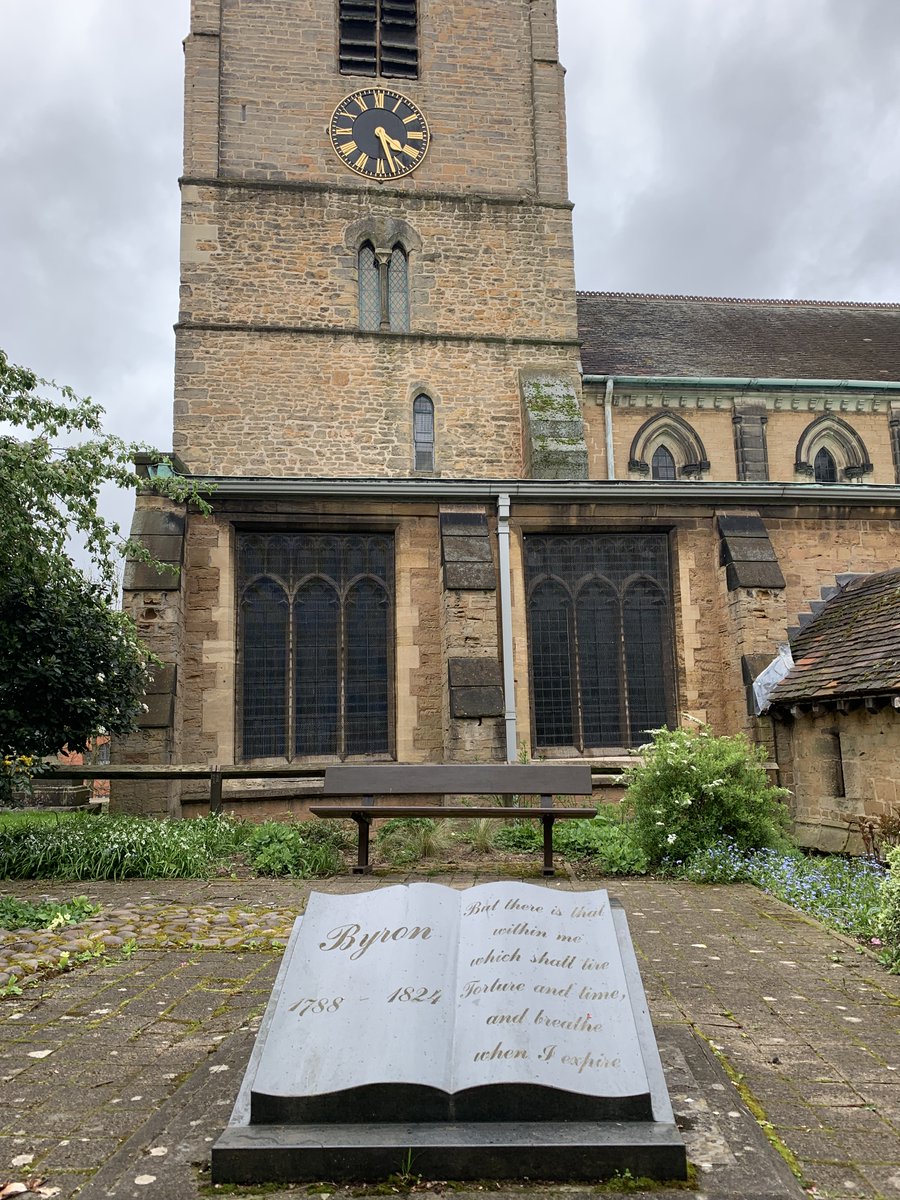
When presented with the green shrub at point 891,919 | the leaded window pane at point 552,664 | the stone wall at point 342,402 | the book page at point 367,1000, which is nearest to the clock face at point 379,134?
the stone wall at point 342,402

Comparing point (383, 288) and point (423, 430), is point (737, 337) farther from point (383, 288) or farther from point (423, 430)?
point (383, 288)

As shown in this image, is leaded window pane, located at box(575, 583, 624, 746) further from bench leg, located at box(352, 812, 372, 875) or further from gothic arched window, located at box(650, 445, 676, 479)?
gothic arched window, located at box(650, 445, 676, 479)

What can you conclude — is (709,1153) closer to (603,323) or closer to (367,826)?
(367,826)

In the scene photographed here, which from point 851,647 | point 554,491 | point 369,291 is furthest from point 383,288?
point 851,647

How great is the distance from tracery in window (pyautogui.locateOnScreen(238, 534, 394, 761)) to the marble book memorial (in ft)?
28.3

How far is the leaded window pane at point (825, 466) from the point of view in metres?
22.3

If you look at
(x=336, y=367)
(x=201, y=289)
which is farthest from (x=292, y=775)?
(x=201, y=289)

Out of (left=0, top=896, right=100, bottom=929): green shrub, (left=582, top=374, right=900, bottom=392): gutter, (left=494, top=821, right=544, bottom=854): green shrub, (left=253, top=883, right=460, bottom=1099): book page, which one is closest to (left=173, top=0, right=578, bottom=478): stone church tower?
(left=582, top=374, right=900, bottom=392): gutter

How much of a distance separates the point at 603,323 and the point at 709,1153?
2317 cm

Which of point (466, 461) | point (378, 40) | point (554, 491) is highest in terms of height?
point (378, 40)

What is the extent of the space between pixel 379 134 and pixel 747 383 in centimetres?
1008

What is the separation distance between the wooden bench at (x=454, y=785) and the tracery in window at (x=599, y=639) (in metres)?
3.81

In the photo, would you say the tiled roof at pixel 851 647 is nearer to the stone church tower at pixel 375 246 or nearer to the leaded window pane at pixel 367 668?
the leaded window pane at pixel 367 668

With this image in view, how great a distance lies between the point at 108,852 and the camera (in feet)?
28.0
